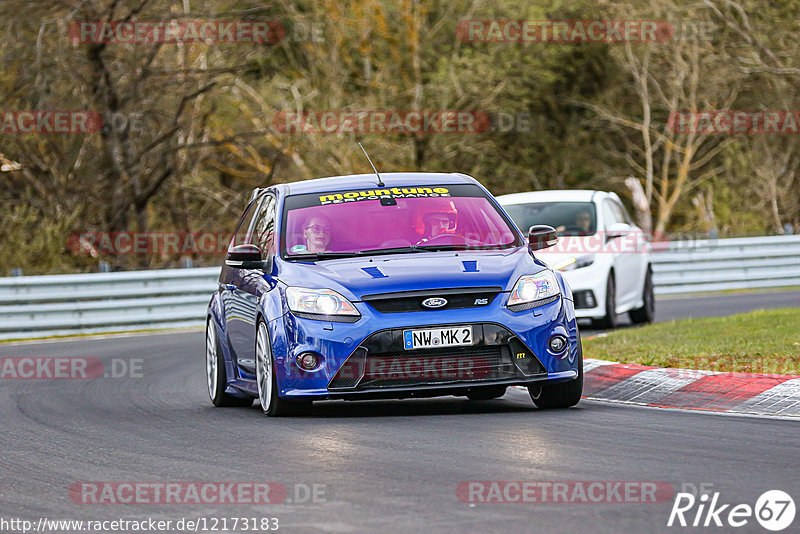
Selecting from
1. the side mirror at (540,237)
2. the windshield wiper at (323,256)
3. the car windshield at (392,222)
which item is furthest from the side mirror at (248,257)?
the side mirror at (540,237)

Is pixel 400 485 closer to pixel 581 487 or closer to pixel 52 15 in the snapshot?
pixel 581 487

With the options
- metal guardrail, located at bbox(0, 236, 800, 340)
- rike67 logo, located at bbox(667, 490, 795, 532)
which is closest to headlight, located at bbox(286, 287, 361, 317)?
rike67 logo, located at bbox(667, 490, 795, 532)

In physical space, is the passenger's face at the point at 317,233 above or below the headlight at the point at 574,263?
above

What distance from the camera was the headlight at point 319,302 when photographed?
9.40 metres

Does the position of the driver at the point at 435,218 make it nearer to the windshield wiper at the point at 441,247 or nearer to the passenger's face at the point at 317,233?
the windshield wiper at the point at 441,247

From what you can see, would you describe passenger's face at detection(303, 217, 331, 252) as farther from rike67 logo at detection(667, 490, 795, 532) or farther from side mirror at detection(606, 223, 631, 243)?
side mirror at detection(606, 223, 631, 243)

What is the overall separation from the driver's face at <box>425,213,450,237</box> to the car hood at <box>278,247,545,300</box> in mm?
428

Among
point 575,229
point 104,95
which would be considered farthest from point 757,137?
point 575,229

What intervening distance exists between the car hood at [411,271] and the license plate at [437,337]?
280mm

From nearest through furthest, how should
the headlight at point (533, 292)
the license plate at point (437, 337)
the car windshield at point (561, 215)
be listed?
1. the license plate at point (437, 337)
2. the headlight at point (533, 292)
3. the car windshield at point (561, 215)

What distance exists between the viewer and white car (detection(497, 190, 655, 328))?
17797mm

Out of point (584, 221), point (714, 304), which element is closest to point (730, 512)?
point (584, 221)

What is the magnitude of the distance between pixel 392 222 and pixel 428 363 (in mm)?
1576

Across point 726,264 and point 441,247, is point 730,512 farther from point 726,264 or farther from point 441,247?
point 726,264
